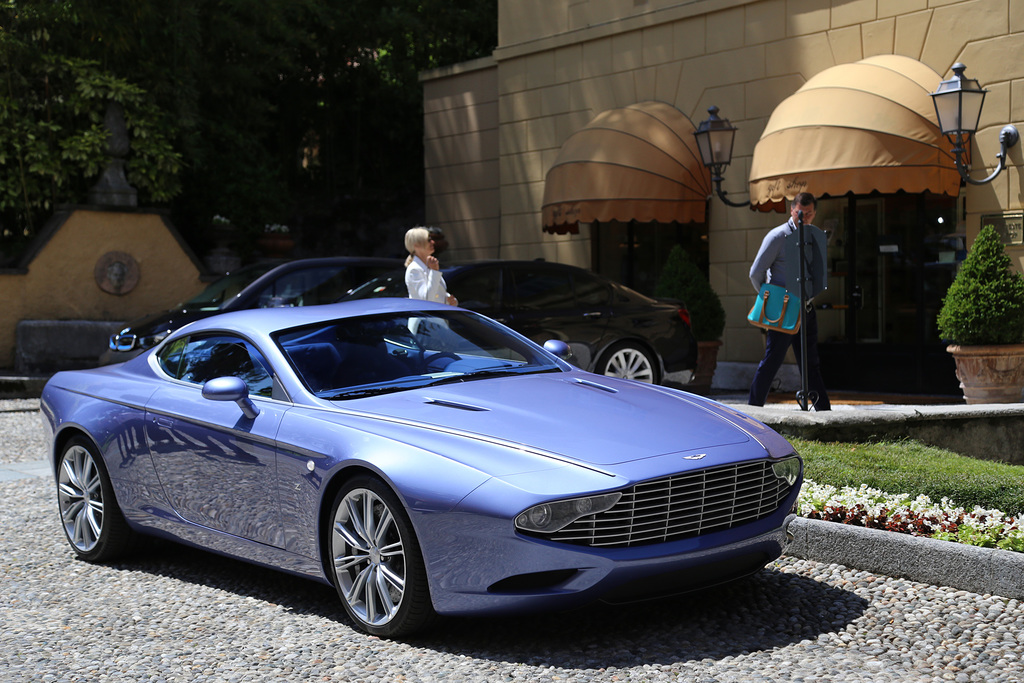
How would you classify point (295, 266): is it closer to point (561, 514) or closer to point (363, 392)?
point (363, 392)

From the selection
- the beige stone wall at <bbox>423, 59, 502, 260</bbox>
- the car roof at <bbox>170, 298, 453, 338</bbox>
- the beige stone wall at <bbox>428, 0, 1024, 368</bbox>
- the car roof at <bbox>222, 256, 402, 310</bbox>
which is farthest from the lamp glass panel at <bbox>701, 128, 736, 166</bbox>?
the car roof at <bbox>170, 298, 453, 338</bbox>

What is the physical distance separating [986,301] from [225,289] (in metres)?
8.02

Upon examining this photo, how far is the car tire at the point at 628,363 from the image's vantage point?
11.6 meters

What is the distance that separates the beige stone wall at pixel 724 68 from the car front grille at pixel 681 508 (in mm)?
9249

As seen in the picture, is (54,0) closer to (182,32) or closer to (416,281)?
(182,32)

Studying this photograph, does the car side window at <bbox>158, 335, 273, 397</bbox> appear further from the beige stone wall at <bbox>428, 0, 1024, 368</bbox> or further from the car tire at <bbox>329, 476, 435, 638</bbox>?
the beige stone wall at <bbox>428, 0, 1024, 368</bbox>

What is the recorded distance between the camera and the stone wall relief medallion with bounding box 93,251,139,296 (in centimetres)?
1820

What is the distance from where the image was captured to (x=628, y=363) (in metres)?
11.8

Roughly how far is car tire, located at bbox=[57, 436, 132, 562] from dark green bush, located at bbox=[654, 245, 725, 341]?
9.29 metres

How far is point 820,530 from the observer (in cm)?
561

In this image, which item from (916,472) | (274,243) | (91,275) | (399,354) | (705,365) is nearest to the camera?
(399,354)

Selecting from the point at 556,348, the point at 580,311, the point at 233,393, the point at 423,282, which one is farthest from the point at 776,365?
the point at 233,393

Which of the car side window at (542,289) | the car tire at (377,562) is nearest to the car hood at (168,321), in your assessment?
the car side window at (542,289)

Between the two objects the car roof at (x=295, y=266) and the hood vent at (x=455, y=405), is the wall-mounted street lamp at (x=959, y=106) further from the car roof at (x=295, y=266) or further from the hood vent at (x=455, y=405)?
the hood vent at (x=455, y=405)
